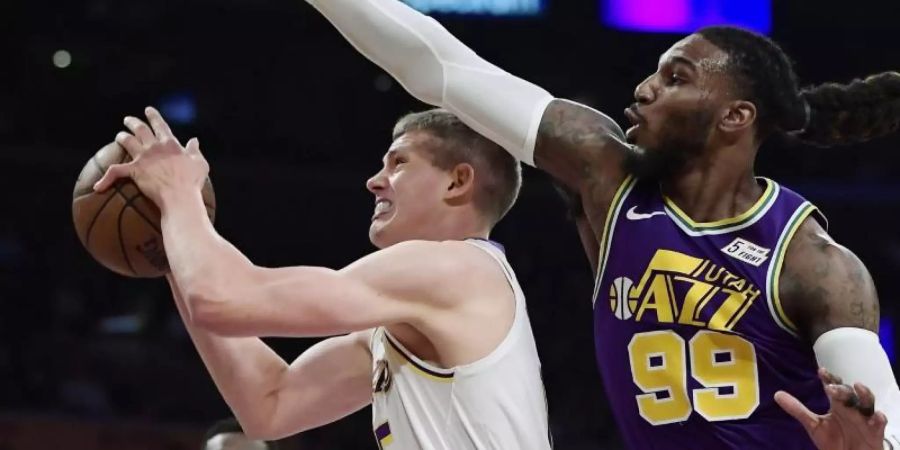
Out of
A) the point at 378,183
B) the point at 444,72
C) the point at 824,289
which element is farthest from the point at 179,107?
the point at 824,289

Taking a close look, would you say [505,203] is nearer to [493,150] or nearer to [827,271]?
[493,150]

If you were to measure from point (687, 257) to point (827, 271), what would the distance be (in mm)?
302

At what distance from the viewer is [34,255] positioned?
1111 centimetres

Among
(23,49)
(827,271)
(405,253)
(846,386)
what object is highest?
(23,49)

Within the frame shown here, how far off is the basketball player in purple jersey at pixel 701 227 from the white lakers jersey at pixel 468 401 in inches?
8.0

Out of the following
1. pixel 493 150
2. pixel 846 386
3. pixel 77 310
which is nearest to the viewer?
pixel 846 386

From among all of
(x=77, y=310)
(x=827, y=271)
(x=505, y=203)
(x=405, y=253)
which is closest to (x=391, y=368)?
(x=405, y=253)

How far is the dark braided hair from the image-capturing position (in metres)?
2.89

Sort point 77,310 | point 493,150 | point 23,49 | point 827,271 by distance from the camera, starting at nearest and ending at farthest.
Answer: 1. point 827,271
2. point 493,150
3. point 77,310
4. point 23,49

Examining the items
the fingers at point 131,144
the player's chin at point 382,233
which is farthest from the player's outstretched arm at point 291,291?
the player's chin at point 382,233

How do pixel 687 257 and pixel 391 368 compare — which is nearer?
pixel 687 257

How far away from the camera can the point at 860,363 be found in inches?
102

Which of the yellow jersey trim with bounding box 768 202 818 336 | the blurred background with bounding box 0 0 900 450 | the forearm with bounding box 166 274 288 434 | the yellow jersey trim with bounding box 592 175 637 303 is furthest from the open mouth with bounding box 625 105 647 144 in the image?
the blurred background with bounding box 0 0 900 450

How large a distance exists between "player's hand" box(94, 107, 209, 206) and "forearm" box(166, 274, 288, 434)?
1.64 feet
